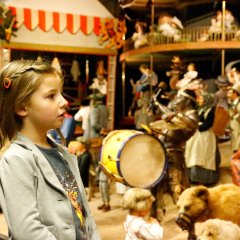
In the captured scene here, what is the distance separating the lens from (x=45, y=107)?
5.28ft

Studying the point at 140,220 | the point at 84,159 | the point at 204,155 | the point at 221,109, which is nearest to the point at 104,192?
the point at 84,159

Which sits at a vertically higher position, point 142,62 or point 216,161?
point 142,62

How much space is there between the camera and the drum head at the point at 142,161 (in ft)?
16.4

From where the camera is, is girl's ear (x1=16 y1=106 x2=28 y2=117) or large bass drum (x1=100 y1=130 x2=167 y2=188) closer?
girl's ear (x1=16 y1=106 x2=28 y2=117)

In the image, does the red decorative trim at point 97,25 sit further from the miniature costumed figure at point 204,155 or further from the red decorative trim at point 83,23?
the miniature costumed figure at point 204,155

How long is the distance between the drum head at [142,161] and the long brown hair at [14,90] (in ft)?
11.1

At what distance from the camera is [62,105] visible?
1641 mm

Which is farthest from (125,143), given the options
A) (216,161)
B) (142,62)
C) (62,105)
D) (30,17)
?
(142,62)

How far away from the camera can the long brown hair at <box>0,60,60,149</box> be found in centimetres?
160

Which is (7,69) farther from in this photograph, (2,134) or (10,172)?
(10,172)

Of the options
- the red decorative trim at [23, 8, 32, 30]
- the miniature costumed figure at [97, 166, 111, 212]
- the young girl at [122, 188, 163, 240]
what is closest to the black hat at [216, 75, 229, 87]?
the miniature costumed figure at [97, 166, 111, 212]

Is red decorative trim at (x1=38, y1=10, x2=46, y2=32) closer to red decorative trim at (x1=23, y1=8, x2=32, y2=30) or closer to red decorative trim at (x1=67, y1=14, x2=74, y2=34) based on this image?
red decorative trim at (x1=23, y1=8, x2=32, y2=30)

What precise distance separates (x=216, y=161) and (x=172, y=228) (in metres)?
2.27

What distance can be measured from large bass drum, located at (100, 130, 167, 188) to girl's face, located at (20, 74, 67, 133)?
3358mm
